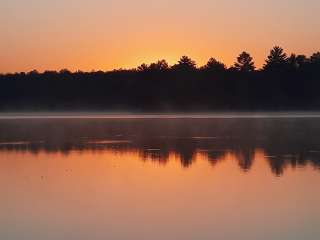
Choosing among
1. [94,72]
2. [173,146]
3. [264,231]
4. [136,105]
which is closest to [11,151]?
[173,146]

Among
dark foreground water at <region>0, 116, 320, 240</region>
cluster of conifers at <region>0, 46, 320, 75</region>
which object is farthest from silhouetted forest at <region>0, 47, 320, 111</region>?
dark foreground water at <region>0, 116, 320, 240</region>

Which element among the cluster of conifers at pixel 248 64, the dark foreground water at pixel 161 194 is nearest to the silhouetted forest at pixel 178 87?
the cluster of conifers at pixel 248 64

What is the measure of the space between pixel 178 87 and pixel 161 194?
70553 millimetres

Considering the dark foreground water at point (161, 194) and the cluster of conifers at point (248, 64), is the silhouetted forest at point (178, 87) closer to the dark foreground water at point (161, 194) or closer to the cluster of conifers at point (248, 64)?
the cluster of conifers at point (248, 64)

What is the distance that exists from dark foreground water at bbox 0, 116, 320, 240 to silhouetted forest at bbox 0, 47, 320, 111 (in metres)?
56.4

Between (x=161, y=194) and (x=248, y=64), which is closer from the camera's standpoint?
(x=161, y=194)

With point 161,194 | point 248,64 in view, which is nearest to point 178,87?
point 248,64

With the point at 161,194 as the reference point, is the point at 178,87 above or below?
above

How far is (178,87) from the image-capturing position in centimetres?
8050

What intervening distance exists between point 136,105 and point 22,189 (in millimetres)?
73749

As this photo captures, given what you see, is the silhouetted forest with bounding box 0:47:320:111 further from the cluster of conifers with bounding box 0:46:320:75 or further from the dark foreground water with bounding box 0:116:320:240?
the dark foreground water with bounding box 0:116:320:240

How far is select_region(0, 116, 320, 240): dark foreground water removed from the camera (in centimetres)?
778

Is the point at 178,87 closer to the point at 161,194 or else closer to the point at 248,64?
the point at 248,64

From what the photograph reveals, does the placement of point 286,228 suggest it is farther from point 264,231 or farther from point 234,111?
point 234,111
